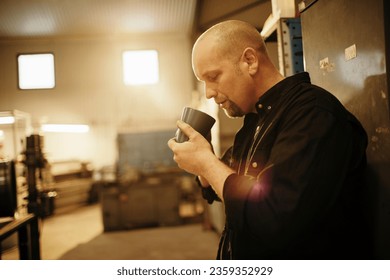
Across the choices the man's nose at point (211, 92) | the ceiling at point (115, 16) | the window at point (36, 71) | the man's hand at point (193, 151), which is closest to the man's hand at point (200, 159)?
the man's hand at point (193, 151)

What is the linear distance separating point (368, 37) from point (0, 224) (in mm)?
1577

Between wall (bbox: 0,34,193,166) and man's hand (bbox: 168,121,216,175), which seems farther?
wall (bbox: 0,34,193,166)

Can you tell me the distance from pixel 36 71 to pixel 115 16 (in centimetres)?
60

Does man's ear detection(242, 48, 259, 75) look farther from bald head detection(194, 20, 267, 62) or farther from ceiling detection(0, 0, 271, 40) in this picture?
ceiling detection(0, 0, 271, 40)

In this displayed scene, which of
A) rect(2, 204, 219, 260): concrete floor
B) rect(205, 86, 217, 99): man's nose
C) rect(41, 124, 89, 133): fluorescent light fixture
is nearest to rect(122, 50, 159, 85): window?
rect(205, 86, 217, 99): man's nose

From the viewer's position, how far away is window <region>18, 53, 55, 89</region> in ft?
4.70

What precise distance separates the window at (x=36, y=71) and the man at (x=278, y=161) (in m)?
0.97

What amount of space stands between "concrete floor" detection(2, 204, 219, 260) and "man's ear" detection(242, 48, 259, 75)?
2380 mm

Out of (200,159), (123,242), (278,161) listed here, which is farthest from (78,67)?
(123,242)

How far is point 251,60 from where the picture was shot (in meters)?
0.76

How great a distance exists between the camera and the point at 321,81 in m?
0.95

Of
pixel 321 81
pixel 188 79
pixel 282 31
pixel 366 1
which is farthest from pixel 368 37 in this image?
pixel 188 79

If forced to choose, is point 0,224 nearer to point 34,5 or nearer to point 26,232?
point 26,232
